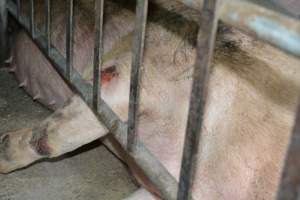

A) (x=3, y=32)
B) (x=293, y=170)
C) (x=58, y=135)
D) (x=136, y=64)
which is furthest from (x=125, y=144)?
(x=3, y=32)

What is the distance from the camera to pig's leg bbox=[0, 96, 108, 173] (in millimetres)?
1652

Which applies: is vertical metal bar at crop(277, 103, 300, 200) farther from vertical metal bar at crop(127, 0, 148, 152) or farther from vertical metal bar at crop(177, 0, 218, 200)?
vertical metal bar at crop(127, 0, 148, 152)

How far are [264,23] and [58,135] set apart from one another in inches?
44.7

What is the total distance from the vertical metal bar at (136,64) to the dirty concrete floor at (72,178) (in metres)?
0.68

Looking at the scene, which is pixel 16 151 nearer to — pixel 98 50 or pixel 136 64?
pixel 98 50

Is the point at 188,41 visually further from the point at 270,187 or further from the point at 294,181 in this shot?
the point at 294,181

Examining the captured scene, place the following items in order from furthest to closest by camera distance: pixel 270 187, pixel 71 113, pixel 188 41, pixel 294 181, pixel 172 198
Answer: pixel 71 113, pixel 188 41, pixel 270 187, pixel 172 198, pixel 294 181

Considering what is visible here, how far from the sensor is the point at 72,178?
184cm

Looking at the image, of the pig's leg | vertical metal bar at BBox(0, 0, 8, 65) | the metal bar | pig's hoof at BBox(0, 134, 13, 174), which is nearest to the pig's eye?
the pig's leg

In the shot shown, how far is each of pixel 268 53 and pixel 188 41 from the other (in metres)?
0.27

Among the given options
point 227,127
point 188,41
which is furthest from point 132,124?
point 188,41

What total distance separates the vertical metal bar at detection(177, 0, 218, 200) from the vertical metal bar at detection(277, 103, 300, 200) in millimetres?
236

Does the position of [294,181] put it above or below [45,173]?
above

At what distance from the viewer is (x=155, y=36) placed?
1.64 m
